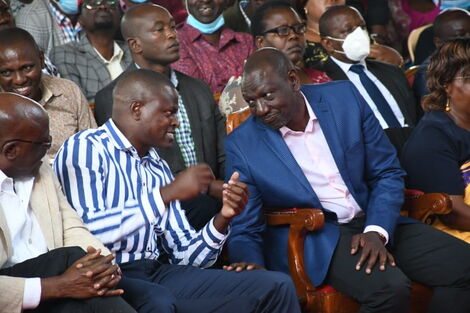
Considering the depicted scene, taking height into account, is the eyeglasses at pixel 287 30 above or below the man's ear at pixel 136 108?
below

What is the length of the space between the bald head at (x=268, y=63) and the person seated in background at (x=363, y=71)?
1.54 meters

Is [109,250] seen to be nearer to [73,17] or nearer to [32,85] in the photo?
[32,85]

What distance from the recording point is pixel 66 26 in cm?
572

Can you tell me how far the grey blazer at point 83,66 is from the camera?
16.8ft

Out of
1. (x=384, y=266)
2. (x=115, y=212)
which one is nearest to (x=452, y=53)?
(x=384, y=266)

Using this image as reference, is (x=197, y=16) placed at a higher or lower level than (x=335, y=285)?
higher

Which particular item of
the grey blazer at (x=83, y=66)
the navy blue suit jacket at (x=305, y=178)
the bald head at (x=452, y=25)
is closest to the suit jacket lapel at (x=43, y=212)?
the navy blue suit jacket at (x=305, y=178)

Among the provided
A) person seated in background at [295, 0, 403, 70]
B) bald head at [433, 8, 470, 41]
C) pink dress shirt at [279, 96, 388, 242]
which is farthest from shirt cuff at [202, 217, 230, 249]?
bald head at [433, 8, 470, 41]

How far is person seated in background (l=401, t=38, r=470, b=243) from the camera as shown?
4.11 meters

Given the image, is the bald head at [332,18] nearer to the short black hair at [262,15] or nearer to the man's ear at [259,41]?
the short black hair at [262,15]

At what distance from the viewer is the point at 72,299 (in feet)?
9.60

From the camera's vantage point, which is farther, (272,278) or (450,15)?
(450,15)

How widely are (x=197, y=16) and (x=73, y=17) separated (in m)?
0.83

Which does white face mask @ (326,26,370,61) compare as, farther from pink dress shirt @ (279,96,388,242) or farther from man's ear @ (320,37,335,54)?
pink dress shirt @ (279,96,388,242)
